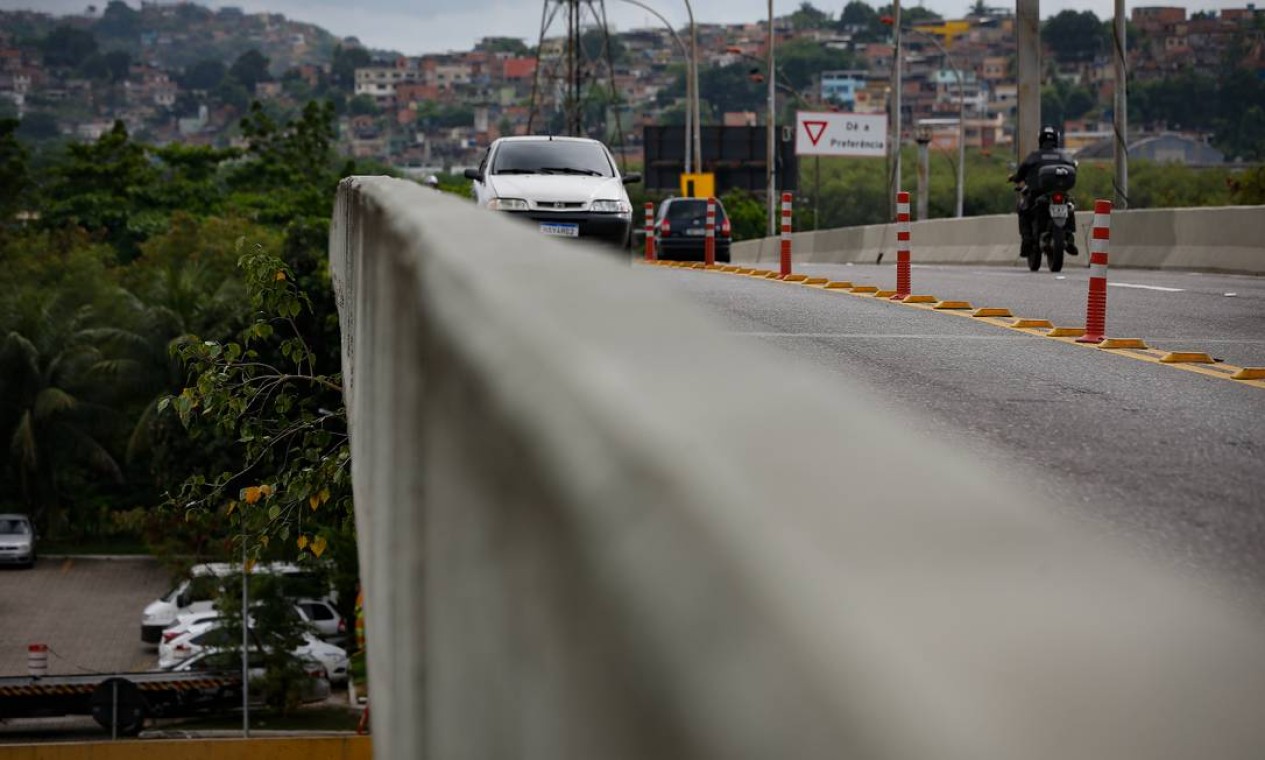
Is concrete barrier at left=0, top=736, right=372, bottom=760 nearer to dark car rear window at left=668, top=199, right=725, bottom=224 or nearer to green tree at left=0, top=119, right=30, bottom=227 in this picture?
dark car rear window at left=668, top=199, right=725, bottom=224

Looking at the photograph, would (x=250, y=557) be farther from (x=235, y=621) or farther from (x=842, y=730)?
(x=235, y=621)

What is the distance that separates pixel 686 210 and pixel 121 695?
56.0 feet

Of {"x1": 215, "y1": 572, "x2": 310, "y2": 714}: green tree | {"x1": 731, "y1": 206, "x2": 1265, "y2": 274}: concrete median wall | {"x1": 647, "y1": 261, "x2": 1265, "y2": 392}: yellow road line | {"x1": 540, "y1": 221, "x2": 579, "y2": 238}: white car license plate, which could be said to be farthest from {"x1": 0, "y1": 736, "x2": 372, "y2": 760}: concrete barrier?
{"x1": 215, "y1": 572, "x2": 310, "y2": 714}: green tree

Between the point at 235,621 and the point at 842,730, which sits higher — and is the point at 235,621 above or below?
below

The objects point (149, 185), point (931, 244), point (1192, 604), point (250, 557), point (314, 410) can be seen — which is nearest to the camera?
point (1192, 604)

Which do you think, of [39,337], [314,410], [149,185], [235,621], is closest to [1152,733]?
[314,410]

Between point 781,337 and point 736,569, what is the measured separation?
41.8 ft

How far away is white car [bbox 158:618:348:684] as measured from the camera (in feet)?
175

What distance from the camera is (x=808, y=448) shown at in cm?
120

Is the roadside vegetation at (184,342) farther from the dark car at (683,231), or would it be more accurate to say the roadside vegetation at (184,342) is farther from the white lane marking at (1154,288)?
the white lane marking at (1154,288)

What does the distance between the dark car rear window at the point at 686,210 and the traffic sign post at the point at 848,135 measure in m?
52.4

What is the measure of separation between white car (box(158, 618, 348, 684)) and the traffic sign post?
42875 millimetres

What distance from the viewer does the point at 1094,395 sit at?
10.1 metres

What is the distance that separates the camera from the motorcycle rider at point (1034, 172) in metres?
23.0
